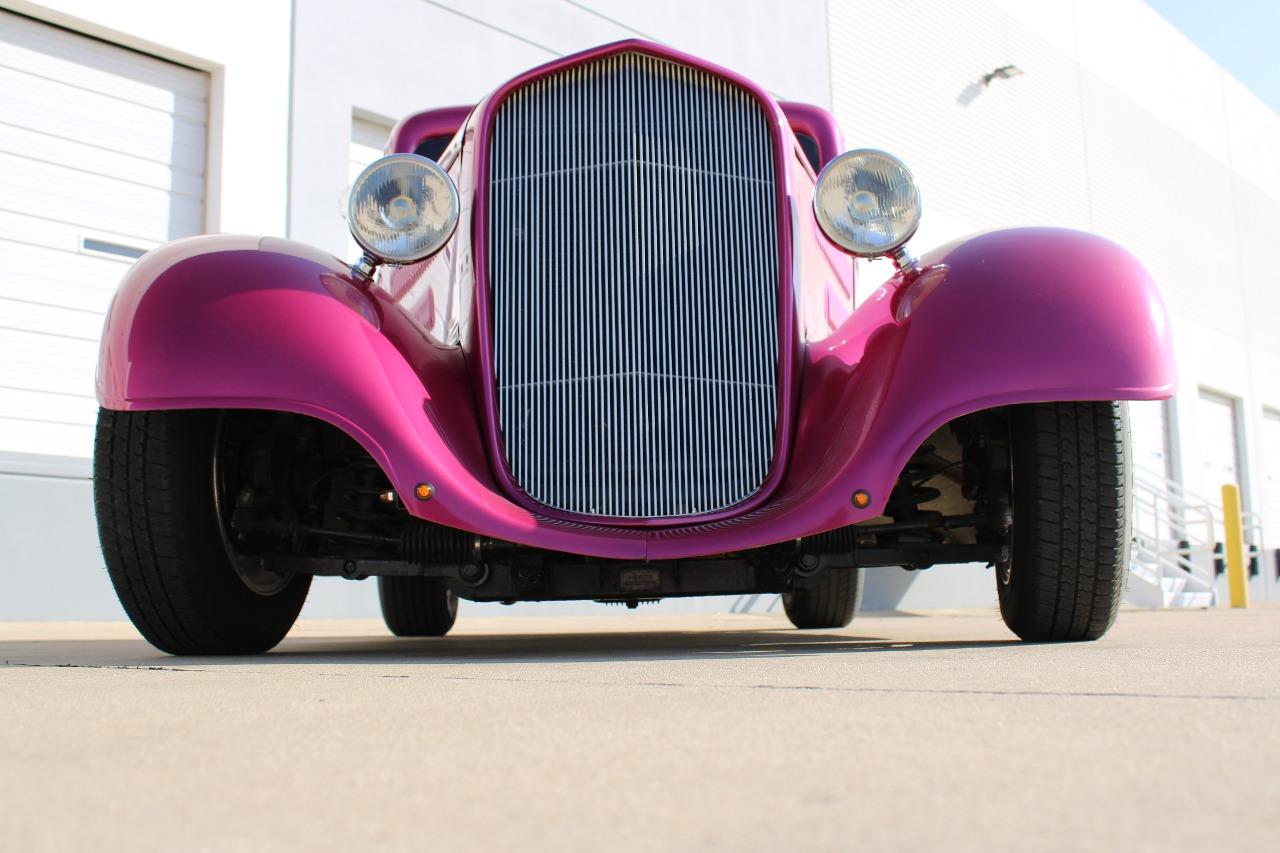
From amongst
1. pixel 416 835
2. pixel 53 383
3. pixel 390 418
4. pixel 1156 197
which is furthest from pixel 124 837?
pixel 1156 197

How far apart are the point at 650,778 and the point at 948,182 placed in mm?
15379

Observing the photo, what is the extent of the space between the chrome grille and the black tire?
0.71 meters

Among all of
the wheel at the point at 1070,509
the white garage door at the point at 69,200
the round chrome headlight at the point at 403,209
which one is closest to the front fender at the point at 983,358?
the wheel at the point at 1070,509

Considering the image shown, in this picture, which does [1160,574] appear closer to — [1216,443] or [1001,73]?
[1001,73]

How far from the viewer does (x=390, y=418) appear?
2697 mm

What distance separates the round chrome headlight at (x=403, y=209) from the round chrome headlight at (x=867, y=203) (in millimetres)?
940

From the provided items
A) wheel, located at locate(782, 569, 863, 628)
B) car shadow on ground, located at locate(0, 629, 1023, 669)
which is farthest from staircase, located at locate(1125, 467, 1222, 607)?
car shadow on ground, located at locate(0, 629, 1023, 669)

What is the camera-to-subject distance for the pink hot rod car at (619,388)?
8.82 feet

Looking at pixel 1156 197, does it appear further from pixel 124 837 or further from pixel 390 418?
pixel 124 837

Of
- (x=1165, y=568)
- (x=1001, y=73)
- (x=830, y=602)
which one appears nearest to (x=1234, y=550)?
(x=1165, y=568)

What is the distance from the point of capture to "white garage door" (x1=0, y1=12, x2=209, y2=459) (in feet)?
23.7

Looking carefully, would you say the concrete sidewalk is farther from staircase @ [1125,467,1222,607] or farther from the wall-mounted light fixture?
the wall-mounted light fixture

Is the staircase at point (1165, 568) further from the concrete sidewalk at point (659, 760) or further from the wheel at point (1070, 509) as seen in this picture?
the concrete sidewalk at point (659, 760)

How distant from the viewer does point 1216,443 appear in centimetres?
2008
